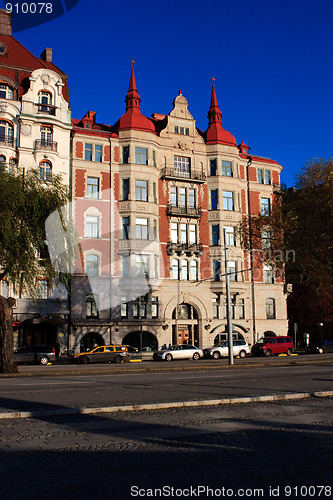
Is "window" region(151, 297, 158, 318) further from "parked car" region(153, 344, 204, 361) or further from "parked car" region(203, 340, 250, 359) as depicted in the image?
"parked car" region(203, 340, 250, 359)

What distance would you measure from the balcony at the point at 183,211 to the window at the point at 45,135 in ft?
41.2

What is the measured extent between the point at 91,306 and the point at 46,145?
1473cm

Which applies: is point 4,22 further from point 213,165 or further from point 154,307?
point 154,307

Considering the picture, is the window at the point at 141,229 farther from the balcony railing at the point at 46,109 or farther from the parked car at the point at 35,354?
the parked car at the point at 35,354

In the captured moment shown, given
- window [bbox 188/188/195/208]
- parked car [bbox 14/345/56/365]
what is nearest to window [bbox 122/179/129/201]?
window [bbox 188/188/195/208]

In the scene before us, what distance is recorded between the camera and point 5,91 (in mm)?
42438

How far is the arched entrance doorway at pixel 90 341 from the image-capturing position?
4300cm

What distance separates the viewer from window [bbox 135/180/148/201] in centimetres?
4538

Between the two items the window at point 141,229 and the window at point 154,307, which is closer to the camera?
the window at point 141,229

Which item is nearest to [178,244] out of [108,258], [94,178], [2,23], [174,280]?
[174,280]

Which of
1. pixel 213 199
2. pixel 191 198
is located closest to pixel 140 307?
pixel 191 198

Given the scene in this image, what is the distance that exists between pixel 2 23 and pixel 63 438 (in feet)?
153

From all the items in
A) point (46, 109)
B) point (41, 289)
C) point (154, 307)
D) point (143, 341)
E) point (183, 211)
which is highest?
point (46, 109)

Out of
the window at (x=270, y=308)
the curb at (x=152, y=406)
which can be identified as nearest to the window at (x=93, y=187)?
the window at (x=270, y=308)
